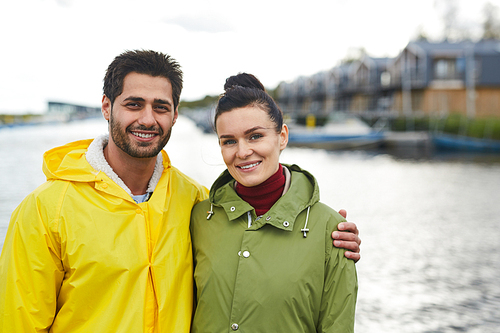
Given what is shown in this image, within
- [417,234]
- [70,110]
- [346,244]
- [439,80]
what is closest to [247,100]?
[346,244]

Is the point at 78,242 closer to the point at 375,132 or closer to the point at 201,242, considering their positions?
the point at 201,242

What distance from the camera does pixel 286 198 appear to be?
228 cm

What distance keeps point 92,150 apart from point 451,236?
957cm

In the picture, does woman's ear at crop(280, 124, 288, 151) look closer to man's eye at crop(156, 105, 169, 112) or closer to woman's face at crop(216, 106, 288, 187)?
woman's face at crop(216, 106, 288, 187)

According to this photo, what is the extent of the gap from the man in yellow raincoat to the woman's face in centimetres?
37

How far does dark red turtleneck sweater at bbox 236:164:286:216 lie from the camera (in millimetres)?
2393

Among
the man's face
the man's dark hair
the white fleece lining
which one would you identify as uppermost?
the man's dark hair

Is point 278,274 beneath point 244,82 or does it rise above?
beneath

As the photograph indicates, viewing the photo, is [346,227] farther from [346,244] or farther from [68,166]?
[68,166]

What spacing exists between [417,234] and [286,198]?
8.86m

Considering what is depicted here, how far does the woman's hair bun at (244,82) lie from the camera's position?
8.26 feet

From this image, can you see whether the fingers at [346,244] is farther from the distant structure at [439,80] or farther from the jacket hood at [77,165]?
the distant structure at [439,80]

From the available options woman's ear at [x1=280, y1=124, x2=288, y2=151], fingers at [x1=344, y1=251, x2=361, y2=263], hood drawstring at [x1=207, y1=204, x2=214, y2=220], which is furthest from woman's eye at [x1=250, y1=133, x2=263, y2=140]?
fingers at [x1=344, y1=251, x2=361, y2=263]

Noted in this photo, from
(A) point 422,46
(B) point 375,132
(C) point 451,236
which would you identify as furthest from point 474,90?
(C) point 451,236
